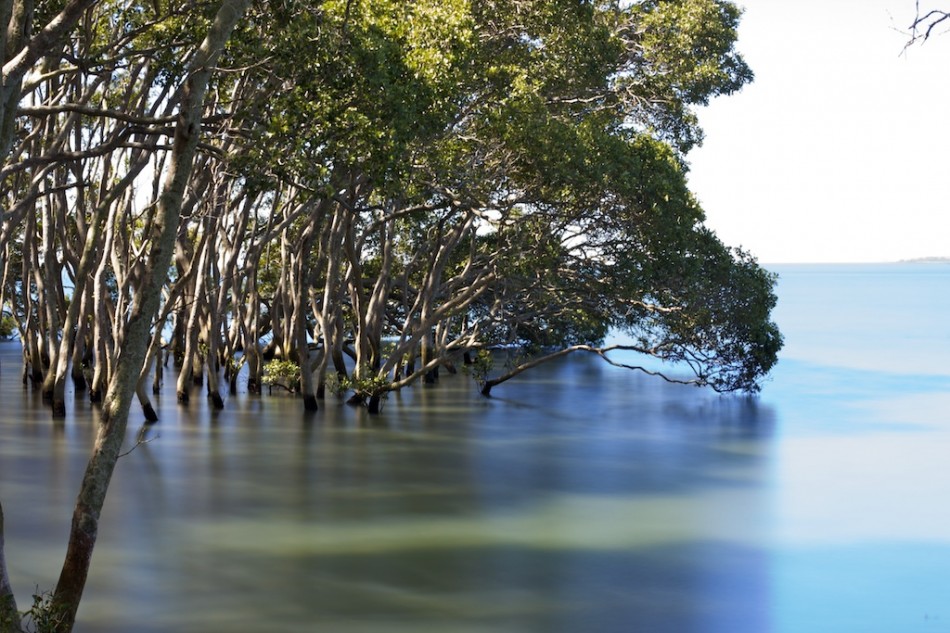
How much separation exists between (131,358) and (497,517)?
284 inches

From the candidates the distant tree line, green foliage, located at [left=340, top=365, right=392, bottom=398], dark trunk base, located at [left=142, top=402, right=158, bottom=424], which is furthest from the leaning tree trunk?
green foliage, located at [left=340, top=365, right=392, bottom=398]

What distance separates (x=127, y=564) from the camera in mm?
12062

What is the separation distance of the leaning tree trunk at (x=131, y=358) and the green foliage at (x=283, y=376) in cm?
1668

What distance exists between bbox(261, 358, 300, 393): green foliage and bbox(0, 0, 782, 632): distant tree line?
0.17m

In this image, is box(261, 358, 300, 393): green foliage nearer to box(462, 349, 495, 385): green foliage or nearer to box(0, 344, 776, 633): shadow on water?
box(0, 344, 776, 633): shadow on water

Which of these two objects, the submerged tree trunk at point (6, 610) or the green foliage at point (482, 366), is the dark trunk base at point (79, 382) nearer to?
the green foliage at point (482, 366)

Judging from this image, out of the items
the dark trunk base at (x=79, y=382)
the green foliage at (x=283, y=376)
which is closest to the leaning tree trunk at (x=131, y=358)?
the green foliage at (x=283, y=376)

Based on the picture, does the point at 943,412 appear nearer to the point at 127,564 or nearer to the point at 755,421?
the point at 755,421

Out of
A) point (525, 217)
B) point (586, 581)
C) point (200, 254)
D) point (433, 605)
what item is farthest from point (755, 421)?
point (433, 605)

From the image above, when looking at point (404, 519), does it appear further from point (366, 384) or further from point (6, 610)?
point (366, 384)

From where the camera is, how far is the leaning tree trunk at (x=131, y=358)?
8008 millimetres

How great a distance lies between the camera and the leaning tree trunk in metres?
8.01

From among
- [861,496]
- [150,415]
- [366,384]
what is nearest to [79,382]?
[150,415]

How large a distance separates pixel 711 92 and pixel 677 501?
996 cm
